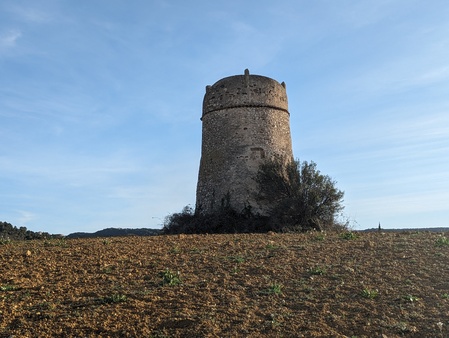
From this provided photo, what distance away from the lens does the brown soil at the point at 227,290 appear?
22.7ft

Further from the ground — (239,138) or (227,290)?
(239,138)

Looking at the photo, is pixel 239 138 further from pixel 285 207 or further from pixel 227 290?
pixel 227 290

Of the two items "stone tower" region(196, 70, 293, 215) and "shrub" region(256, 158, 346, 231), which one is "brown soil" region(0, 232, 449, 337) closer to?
"shrub" region(256, 158, 346, 231)

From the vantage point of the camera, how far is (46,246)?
12141 millimetres

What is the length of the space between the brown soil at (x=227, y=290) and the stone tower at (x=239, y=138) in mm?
9261

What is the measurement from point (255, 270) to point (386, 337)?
3.21 m

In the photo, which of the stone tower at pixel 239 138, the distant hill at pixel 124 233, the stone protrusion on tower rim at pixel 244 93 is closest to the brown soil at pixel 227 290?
the distant hill at pixel 124 233

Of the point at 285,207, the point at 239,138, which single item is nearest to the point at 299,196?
the point at 285,207

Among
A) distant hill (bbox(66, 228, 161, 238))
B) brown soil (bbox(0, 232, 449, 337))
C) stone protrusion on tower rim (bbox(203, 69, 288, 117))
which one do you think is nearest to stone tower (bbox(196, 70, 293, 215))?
stone protrusion on tower rim (bbox(203, 69, 288, 117))

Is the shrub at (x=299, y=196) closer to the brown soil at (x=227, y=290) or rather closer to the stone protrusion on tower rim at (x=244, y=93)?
the stone protrusion on tower rim at (x=244, y=93)

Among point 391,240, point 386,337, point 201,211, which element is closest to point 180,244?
point 391,240

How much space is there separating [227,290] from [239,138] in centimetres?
1386

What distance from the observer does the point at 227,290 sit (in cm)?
827

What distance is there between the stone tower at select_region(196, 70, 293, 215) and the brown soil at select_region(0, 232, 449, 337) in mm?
9261
